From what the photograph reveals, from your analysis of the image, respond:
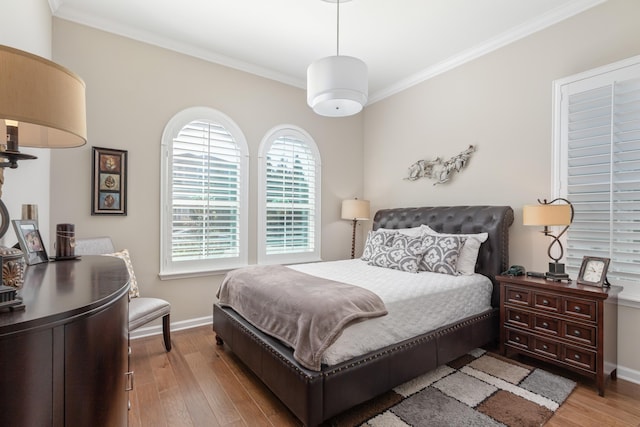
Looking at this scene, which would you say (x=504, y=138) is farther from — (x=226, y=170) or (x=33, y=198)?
(x=33, y=198)

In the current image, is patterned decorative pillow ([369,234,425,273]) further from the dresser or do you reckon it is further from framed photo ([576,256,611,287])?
framed photo ([576,256,611,287])

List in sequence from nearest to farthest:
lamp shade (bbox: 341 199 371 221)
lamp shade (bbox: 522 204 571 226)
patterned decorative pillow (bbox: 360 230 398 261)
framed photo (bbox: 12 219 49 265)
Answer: framed photo (bbox: 12 219 49 265), lamp shade (bbox: 522 204 571 226), patterned decorative pillow (bbox: 360 230 398 261), lamp shade (bbox: 341 199 371 221)

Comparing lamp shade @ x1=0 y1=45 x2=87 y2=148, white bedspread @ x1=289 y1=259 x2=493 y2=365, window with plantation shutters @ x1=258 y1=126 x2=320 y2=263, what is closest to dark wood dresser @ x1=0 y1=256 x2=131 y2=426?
lamp shade @ x1=0 y1=45 x2=87 y2=148

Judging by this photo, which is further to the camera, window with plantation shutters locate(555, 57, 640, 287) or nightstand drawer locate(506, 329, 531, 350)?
nightstand drawer locate(506, 329, 531, 350)

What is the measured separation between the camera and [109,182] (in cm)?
302

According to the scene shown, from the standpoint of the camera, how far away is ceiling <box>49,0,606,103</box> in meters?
2.75

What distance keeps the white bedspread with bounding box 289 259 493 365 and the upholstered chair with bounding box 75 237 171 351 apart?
1354 millimetres

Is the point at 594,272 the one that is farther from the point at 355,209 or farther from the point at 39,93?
the point at 39,93

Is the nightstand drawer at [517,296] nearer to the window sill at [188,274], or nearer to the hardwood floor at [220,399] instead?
the hardwood floor at [220,399]

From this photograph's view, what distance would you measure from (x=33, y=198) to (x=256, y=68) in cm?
269

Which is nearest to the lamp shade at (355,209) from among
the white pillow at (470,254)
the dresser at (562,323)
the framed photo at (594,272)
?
the white pillow at (470,254)

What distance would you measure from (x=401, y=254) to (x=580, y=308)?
142cm

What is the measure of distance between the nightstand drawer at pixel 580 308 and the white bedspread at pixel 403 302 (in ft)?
2.12

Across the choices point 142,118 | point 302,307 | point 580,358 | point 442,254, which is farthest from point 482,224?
point 142,118
